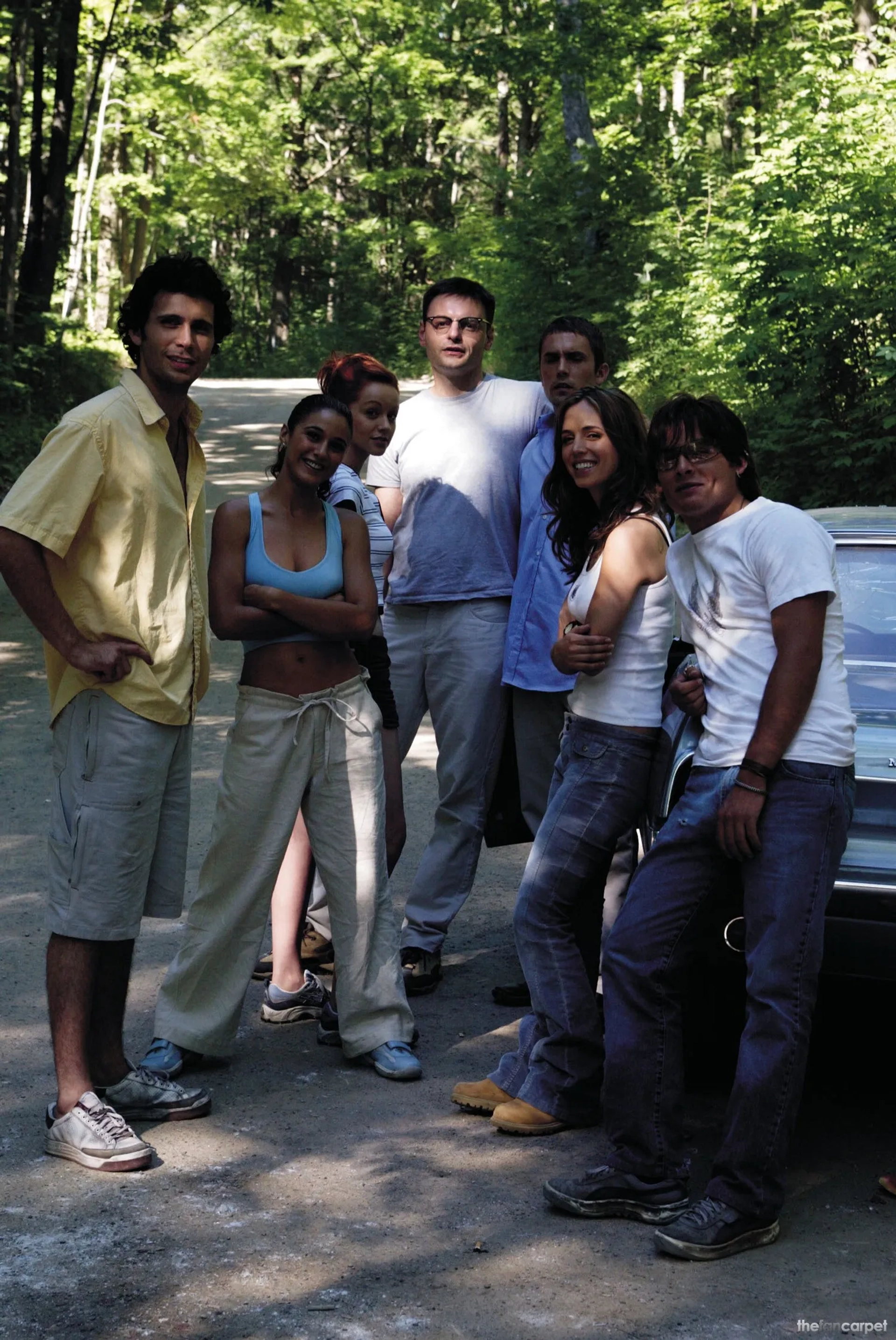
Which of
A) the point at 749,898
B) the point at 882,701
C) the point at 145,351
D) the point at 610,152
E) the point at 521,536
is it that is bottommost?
the point at 749,898

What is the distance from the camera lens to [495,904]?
244 inches

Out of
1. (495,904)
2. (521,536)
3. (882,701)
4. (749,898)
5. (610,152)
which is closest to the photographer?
(749,898)

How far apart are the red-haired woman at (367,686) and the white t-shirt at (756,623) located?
1.50 meters

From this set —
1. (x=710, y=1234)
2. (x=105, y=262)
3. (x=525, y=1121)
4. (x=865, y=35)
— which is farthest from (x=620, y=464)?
(x=105, y=262)

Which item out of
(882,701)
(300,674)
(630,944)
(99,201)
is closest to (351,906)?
(300,674)

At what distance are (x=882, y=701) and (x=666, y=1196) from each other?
1.56 meters

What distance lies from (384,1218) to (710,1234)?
0.78 m

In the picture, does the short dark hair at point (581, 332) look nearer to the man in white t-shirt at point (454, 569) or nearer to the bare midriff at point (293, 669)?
the man in white t-shirt at point (454, 569)

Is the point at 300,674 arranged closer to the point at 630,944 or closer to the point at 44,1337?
the point at 630,944

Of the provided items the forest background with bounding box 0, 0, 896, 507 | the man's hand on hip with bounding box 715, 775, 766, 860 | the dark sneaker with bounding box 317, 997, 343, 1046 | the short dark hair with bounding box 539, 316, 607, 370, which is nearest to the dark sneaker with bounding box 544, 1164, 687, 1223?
the man's hand on hip with bounding box 715, 775, 766, 860

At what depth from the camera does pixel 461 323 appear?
5.18m

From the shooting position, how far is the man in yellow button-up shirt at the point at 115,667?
381 cm

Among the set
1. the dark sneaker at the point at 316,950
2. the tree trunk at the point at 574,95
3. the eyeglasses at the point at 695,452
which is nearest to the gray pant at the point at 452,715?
the dark sneaker at the point at 316,950

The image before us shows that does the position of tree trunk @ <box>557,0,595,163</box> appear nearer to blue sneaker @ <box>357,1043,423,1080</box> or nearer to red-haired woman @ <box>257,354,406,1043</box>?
red-haired woman @ <box>257,354,406,1043</box>
